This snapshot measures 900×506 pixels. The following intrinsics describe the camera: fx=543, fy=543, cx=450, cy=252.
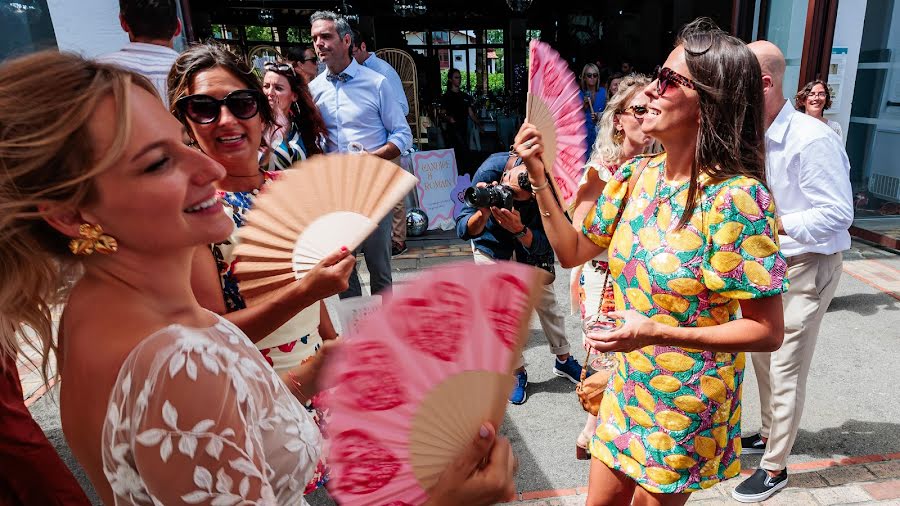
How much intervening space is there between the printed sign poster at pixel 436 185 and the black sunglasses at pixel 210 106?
5.17 metres

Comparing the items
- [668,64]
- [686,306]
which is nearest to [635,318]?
[686,306]

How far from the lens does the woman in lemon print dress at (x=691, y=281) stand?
149cm

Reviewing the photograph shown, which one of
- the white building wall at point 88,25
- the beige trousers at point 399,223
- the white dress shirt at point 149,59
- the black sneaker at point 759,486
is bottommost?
the black sneaker at point 759,486

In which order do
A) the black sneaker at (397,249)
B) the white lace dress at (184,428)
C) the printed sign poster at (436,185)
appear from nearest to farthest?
1. the white lace dress at (184,428)
2. the black sneaker at (397,249)
3. the printed sign poster at (436,185)

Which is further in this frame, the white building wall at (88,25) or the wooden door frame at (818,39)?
the wooden door frame at (818,39)

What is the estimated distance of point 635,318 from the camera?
60.5 inches

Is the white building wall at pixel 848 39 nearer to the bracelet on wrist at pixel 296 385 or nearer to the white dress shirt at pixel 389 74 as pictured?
the white dress shirt at pixel 389 74

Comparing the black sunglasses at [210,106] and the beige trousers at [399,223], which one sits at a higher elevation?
the black sunglasses at [210,106]

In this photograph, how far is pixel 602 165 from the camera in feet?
9.35

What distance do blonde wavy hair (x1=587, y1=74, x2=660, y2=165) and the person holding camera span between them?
423 millimetres

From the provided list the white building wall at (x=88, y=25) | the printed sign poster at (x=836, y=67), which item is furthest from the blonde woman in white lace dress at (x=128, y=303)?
the printed sign poster at (x=836, y=67)

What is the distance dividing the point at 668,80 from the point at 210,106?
147 centimetres

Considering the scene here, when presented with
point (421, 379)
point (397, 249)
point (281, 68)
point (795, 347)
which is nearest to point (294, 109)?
point (281, 68)

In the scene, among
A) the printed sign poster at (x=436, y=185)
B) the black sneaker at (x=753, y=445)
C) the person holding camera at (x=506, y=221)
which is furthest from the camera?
the printed sign poster at (x=436, y=185)
